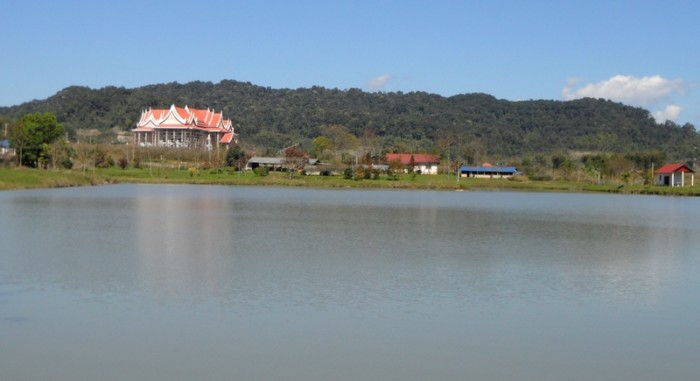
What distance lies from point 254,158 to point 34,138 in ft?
53.5

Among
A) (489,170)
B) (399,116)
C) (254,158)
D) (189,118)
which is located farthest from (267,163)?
(399,116)

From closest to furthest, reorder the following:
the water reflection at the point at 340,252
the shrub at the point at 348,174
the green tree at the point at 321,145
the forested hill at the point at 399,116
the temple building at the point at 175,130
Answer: the water reflection at the point at 340,252 < the shrub at the point at 348,174 < the green tree at the point at 321,145 < the temple building at the point at 175,130 < the forested hill at the point at 399,116

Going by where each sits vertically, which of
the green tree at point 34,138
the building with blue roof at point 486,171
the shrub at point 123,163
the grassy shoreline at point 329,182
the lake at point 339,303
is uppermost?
the green tree at point 34,138

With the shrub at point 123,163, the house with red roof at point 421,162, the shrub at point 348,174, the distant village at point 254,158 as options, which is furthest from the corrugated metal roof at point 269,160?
the shrub at point 123,163

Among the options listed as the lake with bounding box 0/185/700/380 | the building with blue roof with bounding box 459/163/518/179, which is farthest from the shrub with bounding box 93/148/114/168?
the lake with bounding box 0/185/700/380

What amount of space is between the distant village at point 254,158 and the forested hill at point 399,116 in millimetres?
13631

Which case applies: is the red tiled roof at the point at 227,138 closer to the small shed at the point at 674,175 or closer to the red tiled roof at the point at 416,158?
the red tiled roof at the point at 416,158

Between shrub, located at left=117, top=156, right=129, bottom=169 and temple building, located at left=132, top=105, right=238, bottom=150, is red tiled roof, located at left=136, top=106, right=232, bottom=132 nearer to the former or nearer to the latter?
temple building, located at left=132, top=105, right=238, bottom=150

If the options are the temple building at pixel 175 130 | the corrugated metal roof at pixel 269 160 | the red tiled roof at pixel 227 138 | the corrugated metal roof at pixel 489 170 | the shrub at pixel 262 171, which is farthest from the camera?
the red tiled roof at pixel 227 138

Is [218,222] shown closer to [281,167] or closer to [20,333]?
[20,333]

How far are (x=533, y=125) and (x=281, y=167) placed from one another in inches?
2850

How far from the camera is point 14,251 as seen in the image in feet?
44.2

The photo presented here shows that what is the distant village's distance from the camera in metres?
48.1

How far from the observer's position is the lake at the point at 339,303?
715cm
